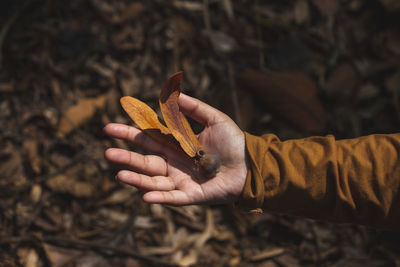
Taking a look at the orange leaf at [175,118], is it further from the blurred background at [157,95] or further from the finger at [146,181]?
the blurred background at [157,95]

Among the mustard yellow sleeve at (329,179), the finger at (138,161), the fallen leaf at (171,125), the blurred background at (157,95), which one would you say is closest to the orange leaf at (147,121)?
the fallen leaf at (171,125)

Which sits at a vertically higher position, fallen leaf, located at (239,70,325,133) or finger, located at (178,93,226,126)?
fallen leaf, located at (239,70,325,133)

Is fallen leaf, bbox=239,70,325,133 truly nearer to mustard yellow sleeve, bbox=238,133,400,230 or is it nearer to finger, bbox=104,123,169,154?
mustard yellow sleeve, bbox=238,133,400,230

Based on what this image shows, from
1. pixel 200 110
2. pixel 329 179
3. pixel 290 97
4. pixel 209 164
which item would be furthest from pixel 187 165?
pixel 290 97

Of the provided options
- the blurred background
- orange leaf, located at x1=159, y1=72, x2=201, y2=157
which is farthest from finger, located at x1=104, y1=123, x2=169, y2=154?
the blurred background

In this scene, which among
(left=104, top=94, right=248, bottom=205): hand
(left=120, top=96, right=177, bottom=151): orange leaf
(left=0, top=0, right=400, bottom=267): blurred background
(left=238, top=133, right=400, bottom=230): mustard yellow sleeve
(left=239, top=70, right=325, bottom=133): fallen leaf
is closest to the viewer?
(left=238, top=133, right=400, bottom=230): mustard yellow sleeve
